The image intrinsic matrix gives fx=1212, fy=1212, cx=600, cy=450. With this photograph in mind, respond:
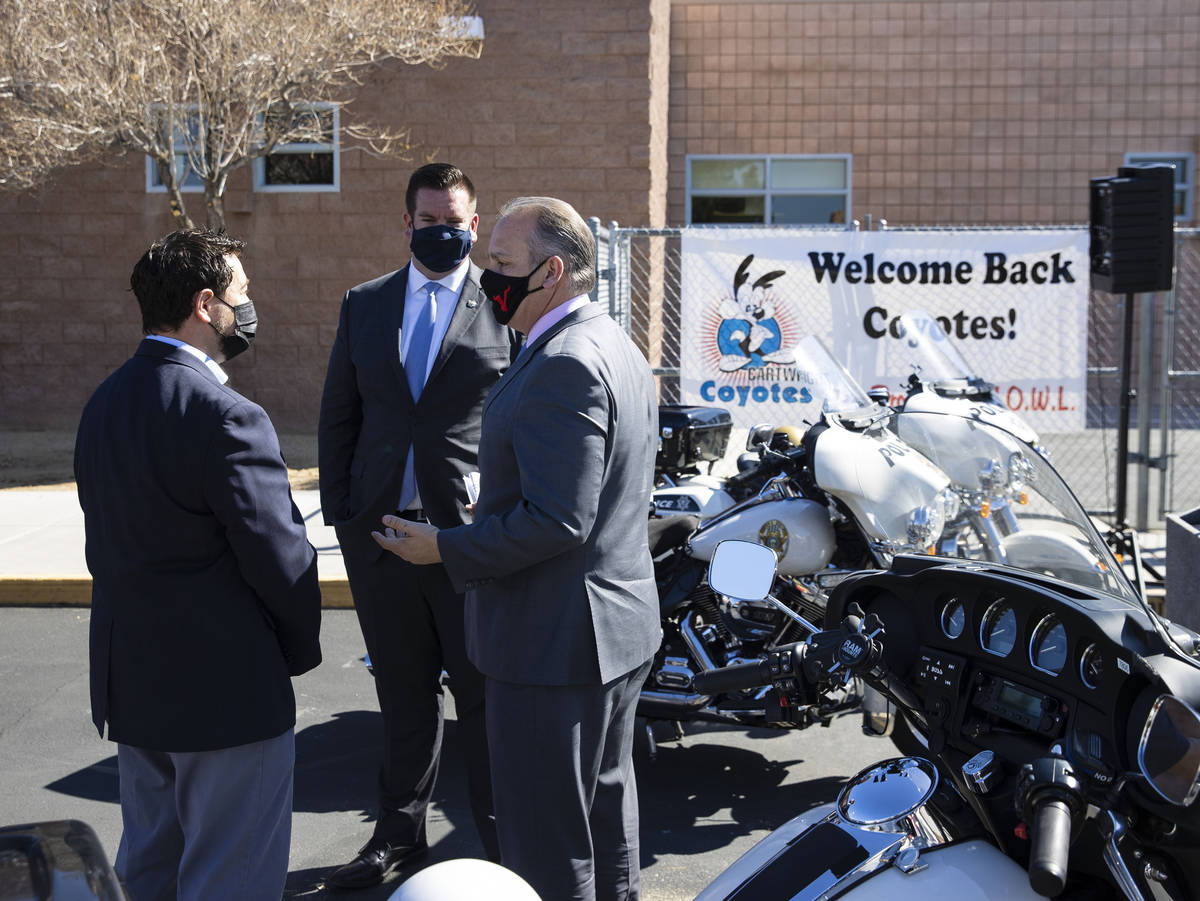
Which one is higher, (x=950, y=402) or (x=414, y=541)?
(x=950, y=402)

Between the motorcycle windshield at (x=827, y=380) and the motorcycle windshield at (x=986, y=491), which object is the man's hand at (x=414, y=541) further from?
the motorcycle windshield at (x=827, y=380)

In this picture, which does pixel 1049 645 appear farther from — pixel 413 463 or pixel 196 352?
pixel 413 463

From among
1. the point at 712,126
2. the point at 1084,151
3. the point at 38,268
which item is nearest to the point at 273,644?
the point at 38,268

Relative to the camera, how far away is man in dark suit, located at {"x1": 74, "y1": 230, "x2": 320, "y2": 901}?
2672 millimetres

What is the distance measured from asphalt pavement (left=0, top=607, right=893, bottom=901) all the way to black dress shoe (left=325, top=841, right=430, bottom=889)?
0.12ft

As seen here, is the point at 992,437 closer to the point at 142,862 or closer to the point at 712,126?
the point at 142,862

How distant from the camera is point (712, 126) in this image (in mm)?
14852

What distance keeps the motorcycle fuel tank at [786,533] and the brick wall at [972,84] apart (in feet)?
36.2

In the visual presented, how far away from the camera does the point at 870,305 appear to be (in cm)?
783

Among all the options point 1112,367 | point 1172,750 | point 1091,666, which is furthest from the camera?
point 1112,367

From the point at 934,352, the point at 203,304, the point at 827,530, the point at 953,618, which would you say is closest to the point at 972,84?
the point at 934,352

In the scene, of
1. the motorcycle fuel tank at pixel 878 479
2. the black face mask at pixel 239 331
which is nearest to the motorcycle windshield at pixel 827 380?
the motorcycle fuel tank at pixel 878 479

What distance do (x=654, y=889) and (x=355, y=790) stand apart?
1320mm

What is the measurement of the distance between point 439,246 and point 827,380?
1.70m
